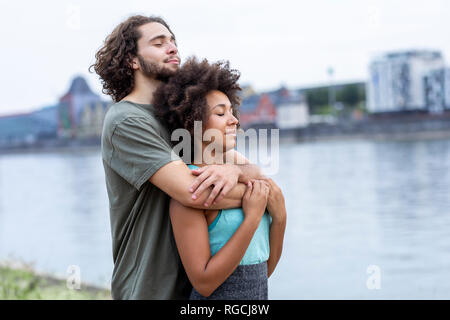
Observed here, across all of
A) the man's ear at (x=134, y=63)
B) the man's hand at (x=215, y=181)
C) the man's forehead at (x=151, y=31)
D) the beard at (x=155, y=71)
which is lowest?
the man's hand at (x=215, y=181)

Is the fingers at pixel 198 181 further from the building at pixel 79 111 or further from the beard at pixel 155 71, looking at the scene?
the building at pixel 79 111

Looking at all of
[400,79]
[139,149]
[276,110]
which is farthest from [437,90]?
[139,149]

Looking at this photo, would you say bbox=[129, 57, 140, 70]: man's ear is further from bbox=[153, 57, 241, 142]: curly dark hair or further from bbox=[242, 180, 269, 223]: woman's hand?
bbox=[242, 180, 269, 223]: woman's hand

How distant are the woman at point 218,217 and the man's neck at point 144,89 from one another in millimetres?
88

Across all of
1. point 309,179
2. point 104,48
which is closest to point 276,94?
point 309,179

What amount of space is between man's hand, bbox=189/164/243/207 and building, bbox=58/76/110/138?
69.3 m

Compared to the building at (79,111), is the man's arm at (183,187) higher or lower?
lower

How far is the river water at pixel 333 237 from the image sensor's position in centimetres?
609

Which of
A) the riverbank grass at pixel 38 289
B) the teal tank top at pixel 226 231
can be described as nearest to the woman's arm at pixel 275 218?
the teal tank top at pixel 226 231

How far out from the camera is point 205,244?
170 cm

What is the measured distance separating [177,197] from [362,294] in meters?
4.42

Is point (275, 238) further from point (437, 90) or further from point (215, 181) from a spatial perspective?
point (437, 90)

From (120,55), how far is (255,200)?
0.71 m
